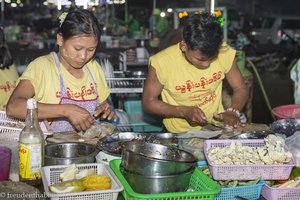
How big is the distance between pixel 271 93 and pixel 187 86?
9.21 metres

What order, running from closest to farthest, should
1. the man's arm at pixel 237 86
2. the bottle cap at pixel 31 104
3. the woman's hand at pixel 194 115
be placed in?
the bottle cap at pixel 31 104 → the woman's hand at pixel 194 115 → the man's arm at pixel 237 86

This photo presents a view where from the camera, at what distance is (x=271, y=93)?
12.1 meters

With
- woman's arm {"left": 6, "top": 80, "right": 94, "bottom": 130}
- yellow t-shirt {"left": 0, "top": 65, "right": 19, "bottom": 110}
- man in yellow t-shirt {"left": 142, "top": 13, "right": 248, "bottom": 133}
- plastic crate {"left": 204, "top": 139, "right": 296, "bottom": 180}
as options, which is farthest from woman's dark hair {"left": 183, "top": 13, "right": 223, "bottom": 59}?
yellow t-shirt {"left": 0, "top": 65, "right": 19, "bottom": 110}

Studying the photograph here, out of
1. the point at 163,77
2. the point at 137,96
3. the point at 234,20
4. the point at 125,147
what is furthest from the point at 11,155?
the point at 234,20

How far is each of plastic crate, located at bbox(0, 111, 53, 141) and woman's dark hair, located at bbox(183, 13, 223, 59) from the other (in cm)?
108

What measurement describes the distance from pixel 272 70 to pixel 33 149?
49.1 ft

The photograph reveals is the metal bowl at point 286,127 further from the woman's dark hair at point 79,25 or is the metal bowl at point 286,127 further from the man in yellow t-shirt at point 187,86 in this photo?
the woman's dark hair at point 79,25

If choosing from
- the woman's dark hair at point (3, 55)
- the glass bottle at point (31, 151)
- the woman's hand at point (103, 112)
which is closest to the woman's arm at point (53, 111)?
the woman's hand at point (103, 112)

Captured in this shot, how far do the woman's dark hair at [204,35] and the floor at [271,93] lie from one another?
5575mm

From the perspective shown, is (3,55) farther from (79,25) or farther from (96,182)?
(96,182)

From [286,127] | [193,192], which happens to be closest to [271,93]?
[286,127]

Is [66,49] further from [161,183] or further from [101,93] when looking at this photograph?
[161,183]

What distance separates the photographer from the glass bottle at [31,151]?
206 centimetres

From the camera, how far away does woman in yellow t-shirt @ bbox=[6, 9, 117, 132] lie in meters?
2.56
